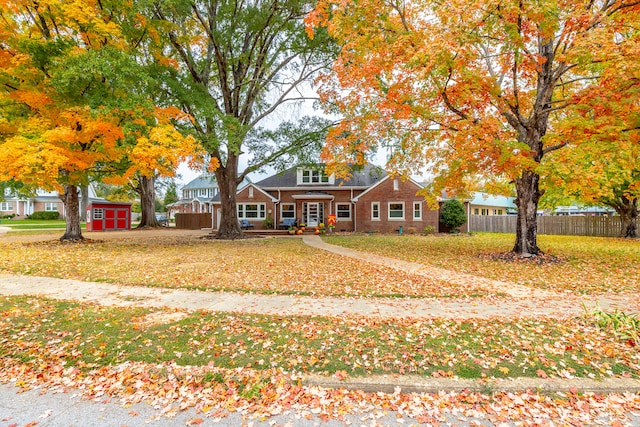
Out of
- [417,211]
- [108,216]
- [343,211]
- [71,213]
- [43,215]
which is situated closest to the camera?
[71,213]

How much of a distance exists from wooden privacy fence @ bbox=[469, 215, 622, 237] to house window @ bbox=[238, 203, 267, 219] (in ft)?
61.0

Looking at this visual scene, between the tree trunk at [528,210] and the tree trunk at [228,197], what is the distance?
14.9 m

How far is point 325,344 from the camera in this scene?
4.42m

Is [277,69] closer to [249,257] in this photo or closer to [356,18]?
[356,18]

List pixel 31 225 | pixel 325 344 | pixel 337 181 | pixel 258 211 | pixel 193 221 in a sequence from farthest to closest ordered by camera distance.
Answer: pixel 193 221
pixel 31 225
pixel 337 181
pixel 258 211
pixel 325 344

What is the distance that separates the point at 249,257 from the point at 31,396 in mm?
8979

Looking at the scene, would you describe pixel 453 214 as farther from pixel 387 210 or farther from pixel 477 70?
pixel 477 70

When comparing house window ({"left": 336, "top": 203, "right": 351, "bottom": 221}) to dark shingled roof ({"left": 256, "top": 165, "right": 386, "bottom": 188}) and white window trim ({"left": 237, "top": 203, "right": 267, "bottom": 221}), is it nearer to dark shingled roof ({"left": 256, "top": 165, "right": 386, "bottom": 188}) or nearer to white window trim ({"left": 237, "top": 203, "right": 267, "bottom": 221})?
dark shingled roof ({"left": 256, "top": 165, "right": 386, "bottom": 188})

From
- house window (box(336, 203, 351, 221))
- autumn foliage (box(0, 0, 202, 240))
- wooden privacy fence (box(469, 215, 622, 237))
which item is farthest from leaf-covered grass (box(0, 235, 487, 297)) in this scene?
wooden privacy fence (box(469, 215, 622, 237))

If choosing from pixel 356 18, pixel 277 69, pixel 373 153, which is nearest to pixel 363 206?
pixel 373 153

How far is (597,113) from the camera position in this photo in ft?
31.1

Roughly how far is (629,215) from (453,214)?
1046cm

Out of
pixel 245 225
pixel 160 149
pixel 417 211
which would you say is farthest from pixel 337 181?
pixel 160 149

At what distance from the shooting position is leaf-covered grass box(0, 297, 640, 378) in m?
3.87
